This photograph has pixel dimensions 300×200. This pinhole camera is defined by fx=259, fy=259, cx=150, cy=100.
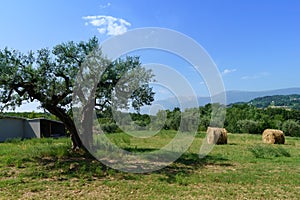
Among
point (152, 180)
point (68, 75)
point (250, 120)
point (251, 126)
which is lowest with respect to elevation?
point (152, 180)

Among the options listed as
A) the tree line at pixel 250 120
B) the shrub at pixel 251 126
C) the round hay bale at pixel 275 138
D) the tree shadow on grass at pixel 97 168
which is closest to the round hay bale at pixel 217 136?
the round hay bale at pixel 275 138

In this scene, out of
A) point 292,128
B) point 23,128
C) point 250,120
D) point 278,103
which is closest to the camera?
point 23,128

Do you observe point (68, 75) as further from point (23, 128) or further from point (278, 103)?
point (278, 103)

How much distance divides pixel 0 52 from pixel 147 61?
5113mm

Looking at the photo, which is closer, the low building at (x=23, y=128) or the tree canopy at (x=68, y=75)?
the tree canopy at (x=68, y=75)

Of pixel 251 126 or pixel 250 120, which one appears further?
pixel 250 120

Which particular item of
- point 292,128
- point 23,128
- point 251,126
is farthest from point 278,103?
point 23,128

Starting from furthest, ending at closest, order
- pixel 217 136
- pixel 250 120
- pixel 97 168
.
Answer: pixel 250 120
pixel 217 136
pixel 97 168

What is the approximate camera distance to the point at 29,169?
315 inches

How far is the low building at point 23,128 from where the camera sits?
2350 centimetres

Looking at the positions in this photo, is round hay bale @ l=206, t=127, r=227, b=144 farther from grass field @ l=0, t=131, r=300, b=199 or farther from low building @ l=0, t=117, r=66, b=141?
low building @ l=0, t=117, r=66, b=141

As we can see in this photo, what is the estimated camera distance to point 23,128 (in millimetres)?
25125

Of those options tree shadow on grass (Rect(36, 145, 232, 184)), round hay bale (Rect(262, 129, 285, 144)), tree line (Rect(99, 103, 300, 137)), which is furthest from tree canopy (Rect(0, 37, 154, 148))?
tree line (Rect(99, 103, 300, 137))

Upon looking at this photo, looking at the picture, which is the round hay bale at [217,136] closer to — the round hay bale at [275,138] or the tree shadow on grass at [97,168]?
the round hay bale at [275,138]
